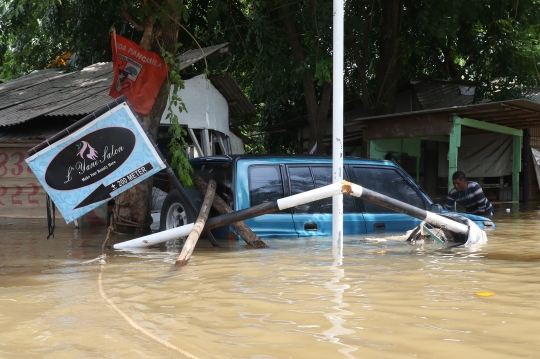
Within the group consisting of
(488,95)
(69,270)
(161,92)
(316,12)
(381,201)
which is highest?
(316,12)

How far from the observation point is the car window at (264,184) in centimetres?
723

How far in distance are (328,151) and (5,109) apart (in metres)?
11.7

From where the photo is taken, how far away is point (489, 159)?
55.7 ft

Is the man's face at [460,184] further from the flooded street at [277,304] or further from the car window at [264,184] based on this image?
the car window at [264,184]

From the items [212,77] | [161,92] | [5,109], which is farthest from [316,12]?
[5,109]

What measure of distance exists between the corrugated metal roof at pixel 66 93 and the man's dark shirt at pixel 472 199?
5.64 metres

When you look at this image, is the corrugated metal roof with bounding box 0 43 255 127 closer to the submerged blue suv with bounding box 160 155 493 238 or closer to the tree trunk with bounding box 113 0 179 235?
the tree trunk with bounding box 113 0 179 235

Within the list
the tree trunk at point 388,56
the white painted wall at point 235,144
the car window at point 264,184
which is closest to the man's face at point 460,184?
the car window at point 264,184

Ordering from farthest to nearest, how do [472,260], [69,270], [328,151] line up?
[328,151] → [472,260] → [69,270]

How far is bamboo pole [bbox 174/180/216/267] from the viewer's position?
581 centimetres

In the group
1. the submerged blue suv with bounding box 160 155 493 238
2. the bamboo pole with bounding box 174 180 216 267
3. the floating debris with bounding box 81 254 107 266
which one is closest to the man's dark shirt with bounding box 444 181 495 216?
the submerged blue suv with bounding box 160 155 493 238

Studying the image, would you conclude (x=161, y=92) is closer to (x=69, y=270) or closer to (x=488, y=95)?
(x=69, y=270)

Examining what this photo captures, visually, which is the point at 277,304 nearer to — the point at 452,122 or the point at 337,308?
the point at 337,308

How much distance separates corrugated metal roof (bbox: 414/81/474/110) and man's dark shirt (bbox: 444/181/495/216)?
25.5 feet
